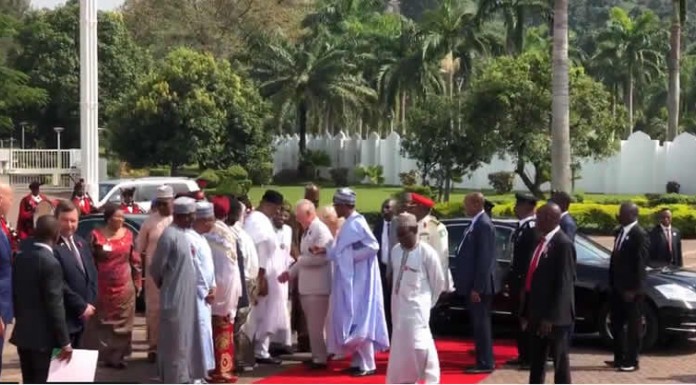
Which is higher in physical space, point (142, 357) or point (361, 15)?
point (361, 15)

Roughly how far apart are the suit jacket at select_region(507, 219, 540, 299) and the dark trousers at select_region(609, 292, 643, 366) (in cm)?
104

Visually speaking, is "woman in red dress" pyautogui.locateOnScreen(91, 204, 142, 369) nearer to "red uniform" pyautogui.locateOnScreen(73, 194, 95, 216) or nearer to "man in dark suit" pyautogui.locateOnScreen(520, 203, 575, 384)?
"man in dark suit" pyautogui.locateOnScreen(520, 203, 575, 384)

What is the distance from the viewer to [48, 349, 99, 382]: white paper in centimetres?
778

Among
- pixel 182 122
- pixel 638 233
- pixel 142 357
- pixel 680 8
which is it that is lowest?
pixel 142 357

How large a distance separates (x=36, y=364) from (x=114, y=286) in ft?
9.82

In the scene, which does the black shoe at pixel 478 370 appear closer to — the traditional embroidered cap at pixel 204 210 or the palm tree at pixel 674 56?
the traditional embroidered cap at pixel 204 210

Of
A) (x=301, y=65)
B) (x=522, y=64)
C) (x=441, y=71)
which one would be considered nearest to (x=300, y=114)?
(x=301, y=65)

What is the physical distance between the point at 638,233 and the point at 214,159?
124 ft

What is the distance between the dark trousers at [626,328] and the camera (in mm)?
11188

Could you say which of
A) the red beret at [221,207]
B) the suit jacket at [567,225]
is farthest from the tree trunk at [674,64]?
the red beret at [221,207]

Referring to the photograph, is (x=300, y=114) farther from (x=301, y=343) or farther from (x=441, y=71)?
(x=301, y=343)

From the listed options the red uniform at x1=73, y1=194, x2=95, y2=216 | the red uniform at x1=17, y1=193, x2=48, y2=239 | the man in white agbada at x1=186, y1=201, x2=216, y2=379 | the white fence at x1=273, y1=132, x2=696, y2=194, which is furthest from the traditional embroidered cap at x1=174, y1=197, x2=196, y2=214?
the white fence at x1=273, y1=132, x2=696, y2=194

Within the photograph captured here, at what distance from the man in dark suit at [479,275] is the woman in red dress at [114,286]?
3231mm

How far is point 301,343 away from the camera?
12.7 metres
